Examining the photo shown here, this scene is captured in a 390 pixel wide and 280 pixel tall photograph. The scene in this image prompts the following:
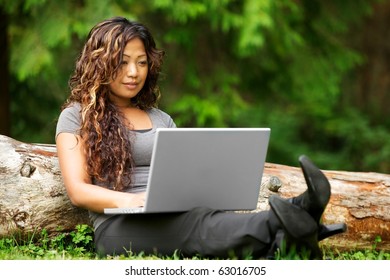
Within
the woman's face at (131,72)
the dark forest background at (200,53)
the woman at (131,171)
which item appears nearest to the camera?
the woman at (131,171)

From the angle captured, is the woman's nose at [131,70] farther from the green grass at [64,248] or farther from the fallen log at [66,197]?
the green grass at [64,248]

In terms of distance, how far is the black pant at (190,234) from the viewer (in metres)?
3.23

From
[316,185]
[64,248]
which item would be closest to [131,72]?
[64,248]

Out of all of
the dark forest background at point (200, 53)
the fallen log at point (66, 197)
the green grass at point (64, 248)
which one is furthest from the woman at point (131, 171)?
the dark forest background at point (200, 53)

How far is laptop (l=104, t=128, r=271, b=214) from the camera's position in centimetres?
326

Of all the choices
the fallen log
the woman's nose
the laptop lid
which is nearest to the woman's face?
the woman's nose

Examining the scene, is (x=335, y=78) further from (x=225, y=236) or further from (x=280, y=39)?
(x=225, y=236)

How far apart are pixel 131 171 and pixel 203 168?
22.5 inches

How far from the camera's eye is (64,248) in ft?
13.7

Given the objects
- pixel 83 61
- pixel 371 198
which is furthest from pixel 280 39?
pixel 83 61

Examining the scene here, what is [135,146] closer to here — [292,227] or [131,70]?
[131,70]

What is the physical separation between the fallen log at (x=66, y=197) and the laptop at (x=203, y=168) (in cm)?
86

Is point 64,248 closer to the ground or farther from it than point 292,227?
closer to the ground

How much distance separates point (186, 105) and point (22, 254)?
3.82m
